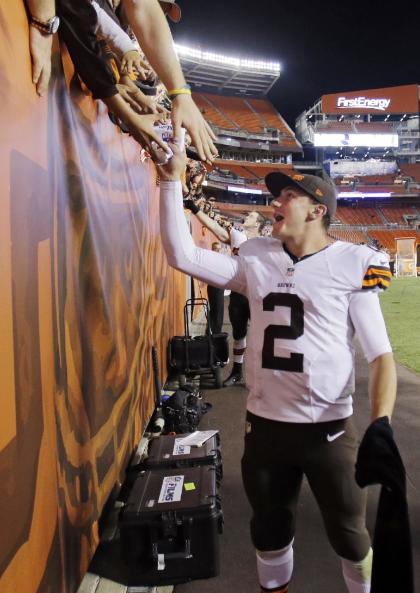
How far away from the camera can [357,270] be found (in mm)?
1961

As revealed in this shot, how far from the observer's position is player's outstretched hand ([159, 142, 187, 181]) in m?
1.97

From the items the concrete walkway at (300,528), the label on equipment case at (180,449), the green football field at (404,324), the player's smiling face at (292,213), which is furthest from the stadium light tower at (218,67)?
the player's smiling face at (292,213)

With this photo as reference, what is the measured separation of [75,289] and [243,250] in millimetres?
886

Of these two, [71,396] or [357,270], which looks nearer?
[357,270]

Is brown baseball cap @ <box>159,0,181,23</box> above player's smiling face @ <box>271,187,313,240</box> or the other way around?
above

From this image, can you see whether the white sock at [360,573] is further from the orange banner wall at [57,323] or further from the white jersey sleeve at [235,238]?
the white jersey sleeve at [235,238]

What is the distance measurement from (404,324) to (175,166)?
35.9ft

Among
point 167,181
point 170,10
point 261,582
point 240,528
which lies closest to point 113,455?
point 240,528

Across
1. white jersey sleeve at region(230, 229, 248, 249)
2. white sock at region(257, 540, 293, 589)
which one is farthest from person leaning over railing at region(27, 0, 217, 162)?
white jersey sleeve at region(230, 229, 248, 249)

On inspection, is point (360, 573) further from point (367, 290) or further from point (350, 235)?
point (350, 235)

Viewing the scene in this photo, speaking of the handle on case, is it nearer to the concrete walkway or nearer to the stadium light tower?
the concrete walkway

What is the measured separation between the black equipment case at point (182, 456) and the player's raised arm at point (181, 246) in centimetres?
146

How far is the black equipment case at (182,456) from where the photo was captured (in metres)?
3.10

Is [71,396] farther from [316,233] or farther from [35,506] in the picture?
[316,233]
